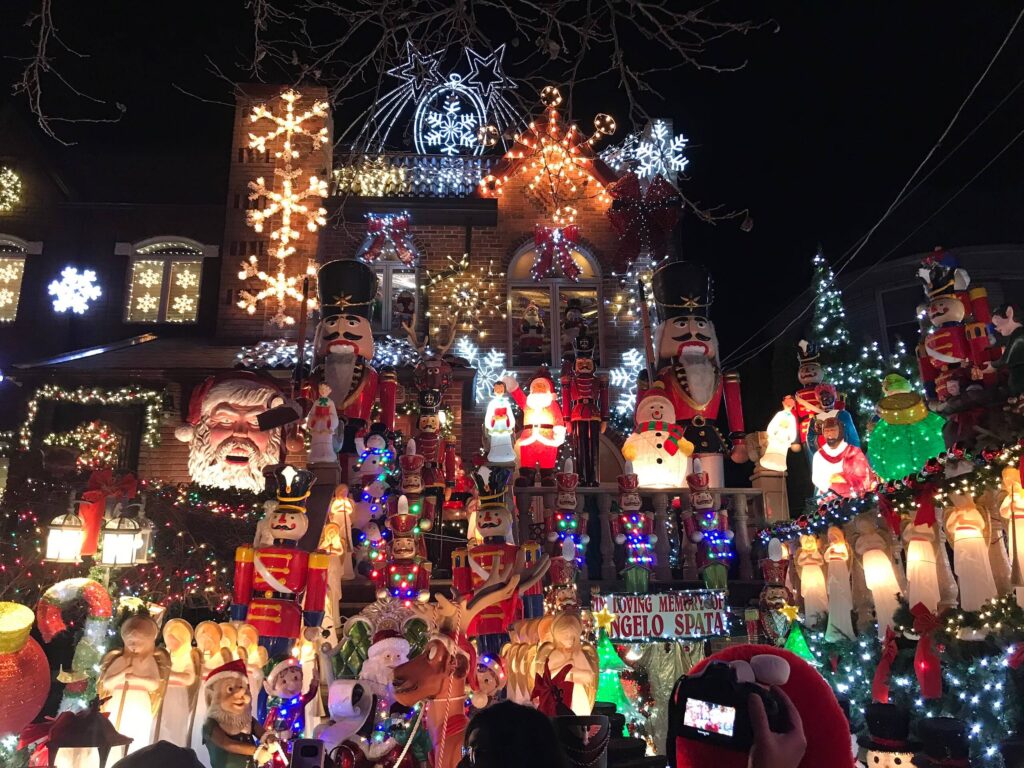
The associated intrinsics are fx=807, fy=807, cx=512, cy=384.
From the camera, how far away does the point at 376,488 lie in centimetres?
898

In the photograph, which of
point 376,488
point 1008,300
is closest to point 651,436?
point 376,488

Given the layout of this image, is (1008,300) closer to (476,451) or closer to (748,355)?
(748,355)

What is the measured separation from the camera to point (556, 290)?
1398cm

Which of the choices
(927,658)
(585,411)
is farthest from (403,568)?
(927,658)

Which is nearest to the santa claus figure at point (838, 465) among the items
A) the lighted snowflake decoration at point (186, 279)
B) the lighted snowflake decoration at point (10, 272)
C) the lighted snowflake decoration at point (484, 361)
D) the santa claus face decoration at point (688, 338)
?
the santa claus face decoration at point (688, 338)

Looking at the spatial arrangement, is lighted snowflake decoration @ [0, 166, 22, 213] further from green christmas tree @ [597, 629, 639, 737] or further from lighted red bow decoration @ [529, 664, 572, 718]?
lighted red bow decoration @ [529, 664, 572, 718]

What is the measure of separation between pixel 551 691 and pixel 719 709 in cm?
329

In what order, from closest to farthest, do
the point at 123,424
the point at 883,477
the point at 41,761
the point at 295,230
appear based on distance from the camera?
the point at 41,761
the point at 883,477
the point at 123,424
the point at 295,230

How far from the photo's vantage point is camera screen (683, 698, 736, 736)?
2.58 m

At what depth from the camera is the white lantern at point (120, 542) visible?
7633 millimetres

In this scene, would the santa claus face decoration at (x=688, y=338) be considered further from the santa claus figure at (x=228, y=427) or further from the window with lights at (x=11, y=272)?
the window with lights at (x=11, y=272)

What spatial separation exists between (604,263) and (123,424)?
8195 mm

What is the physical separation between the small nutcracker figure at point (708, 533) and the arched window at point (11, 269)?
12579mm

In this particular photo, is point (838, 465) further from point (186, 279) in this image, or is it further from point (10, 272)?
point (10, 272)
